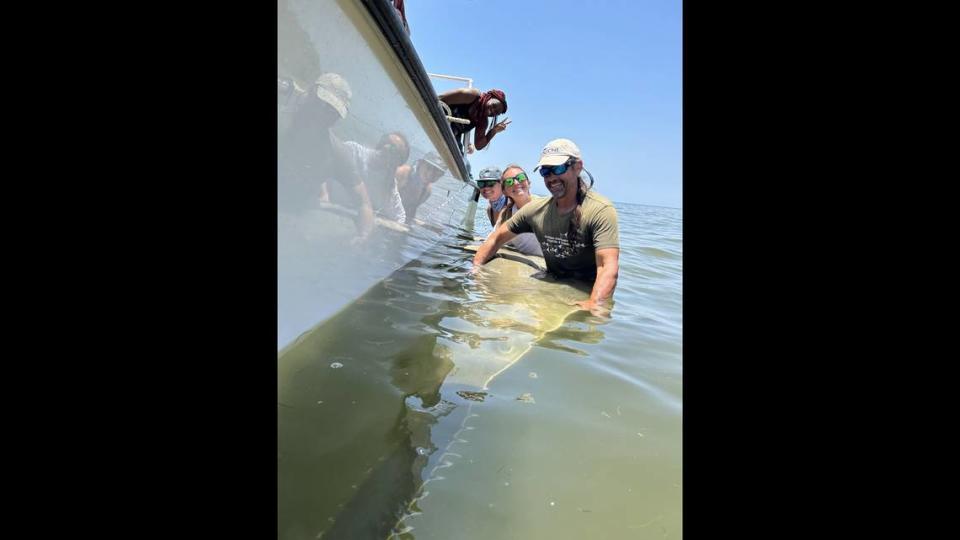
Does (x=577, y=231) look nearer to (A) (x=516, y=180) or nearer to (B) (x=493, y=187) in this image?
(A) (x=516, y=180)

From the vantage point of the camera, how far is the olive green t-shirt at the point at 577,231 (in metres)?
3.59

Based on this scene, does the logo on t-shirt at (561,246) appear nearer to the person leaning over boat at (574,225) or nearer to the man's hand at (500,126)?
the person leaning over boat at (574,225)

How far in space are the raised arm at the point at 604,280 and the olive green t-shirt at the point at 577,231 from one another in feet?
0.22

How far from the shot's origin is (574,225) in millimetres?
3777

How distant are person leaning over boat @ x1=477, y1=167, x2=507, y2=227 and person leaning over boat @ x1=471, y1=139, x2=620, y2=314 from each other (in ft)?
7.92

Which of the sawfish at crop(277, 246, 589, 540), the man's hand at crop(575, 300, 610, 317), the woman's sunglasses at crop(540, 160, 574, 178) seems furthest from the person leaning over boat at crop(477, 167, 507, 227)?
the sawfish at crop(277, 246, 589, 540)

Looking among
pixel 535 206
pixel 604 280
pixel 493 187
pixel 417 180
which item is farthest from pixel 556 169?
pixel 493 187

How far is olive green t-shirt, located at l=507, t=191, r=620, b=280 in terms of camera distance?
359 centimetres

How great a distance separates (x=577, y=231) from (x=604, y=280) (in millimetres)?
524

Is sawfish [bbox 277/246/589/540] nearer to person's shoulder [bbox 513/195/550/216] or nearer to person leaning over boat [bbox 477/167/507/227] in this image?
person's shoulder [bbox 513/195/550/216]

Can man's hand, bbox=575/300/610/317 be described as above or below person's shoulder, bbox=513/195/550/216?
below
